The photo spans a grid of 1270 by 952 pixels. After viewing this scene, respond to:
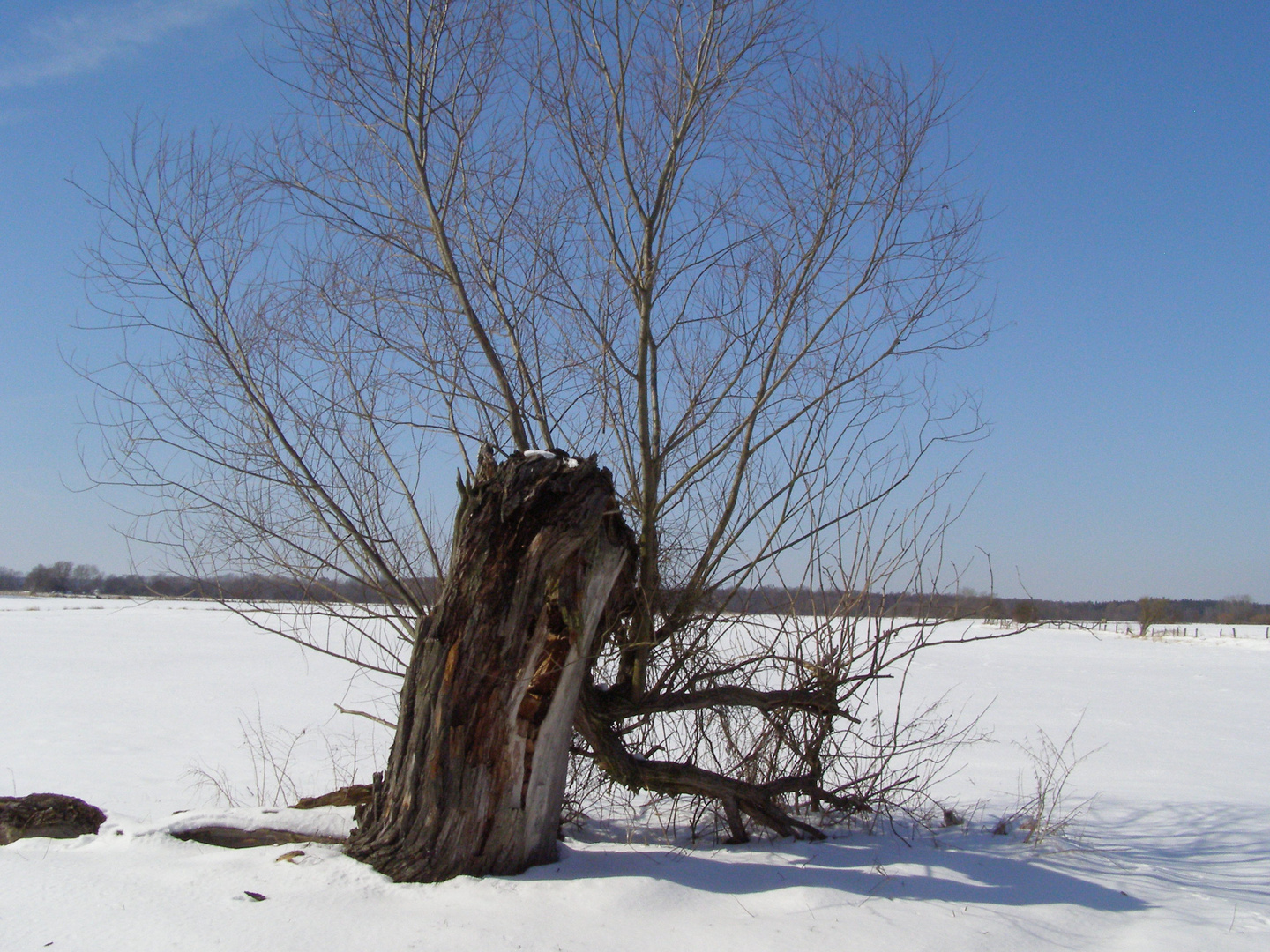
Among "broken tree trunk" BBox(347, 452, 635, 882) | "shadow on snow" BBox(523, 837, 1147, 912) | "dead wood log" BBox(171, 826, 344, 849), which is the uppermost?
"broken tree trunk" BBox(347, 452, 635, 882)

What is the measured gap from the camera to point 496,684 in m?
3.36

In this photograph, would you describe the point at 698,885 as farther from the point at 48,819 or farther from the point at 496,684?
the point at 48,819

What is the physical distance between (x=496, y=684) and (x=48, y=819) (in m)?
2.24

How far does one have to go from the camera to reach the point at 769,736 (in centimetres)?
476

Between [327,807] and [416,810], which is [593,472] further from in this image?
[327,807]

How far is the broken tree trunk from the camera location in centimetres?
330

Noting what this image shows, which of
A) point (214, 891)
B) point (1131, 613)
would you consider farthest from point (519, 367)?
point (1131, 613)

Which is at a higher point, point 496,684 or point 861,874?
point 496,684

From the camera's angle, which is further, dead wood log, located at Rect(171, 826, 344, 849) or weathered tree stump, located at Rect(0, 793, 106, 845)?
weathered tree stump, located at Rect(0, 793, 106, 845)

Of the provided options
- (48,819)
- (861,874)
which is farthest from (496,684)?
(48,819)

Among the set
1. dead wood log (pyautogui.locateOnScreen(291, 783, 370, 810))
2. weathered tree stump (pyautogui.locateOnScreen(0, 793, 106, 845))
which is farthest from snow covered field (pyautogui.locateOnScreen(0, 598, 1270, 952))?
dead wood log (pyautogui.locateOnScreen(291, 783, 370, 810))

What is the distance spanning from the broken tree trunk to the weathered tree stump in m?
1.35

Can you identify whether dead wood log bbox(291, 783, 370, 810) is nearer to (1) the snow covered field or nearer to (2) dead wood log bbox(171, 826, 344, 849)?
(1) the snow covered field

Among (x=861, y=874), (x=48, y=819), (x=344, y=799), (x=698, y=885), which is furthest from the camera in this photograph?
(x=344, y=799)
